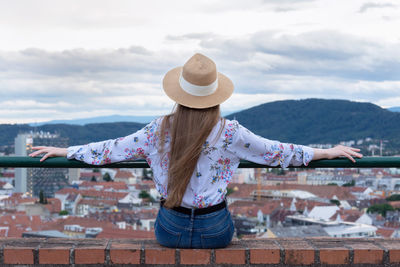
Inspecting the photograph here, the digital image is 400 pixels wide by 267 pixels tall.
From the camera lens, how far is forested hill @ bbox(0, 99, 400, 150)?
11550cm

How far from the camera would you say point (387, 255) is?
2.40 m

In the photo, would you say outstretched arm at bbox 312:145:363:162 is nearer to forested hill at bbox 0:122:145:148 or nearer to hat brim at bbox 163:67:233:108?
hat brim at bbox 163:67:233:108

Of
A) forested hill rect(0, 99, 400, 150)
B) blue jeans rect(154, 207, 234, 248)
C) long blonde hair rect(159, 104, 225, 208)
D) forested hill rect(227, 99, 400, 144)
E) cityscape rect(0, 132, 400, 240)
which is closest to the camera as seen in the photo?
long blonde hair rect(159, 104, 225, 208)

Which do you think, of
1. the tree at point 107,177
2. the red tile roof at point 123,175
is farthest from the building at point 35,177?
the red tile roof at point 123,175

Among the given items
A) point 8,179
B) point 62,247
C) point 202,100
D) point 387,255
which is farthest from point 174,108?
point 8,179

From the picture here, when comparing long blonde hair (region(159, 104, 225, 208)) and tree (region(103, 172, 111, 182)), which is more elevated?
long blonde hair (region(159, 104, 225, 208))

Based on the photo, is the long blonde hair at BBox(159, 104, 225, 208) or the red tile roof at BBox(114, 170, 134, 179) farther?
the red tile roof at BBox(114, 170, 134, 179)

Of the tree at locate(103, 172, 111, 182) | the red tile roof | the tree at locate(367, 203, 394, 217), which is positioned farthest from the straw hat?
the tree at locate(103, 172, 111, 182)

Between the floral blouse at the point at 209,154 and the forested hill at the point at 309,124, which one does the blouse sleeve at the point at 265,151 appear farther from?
the forested hill at the point at 309,124

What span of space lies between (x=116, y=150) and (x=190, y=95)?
1.15 feet

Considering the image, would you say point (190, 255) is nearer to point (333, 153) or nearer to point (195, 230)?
point (195, 230)

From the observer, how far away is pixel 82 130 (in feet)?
378

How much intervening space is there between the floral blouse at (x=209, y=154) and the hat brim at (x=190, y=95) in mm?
91

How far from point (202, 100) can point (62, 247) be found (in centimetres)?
77
